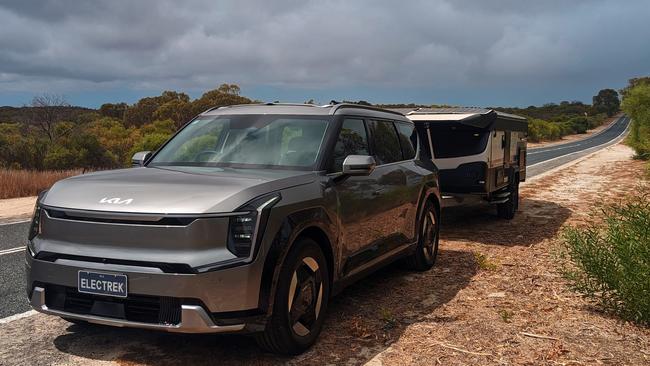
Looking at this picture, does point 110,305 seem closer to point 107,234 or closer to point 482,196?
point 107,234

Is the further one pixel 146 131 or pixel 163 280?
pixel 146 131

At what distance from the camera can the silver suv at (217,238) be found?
12.1 feet

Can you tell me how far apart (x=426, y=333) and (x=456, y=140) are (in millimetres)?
5340

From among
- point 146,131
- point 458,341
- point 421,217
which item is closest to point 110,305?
point 458,341

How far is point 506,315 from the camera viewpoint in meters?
5.31

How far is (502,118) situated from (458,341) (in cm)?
629

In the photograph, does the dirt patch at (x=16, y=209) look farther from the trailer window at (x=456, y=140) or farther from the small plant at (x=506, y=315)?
the small plant at (x=506, y=315)

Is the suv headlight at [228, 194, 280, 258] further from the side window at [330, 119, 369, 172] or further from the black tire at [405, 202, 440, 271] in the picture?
the black tire at [405, 202, 440, 271]

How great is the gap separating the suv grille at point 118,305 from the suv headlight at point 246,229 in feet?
1.61

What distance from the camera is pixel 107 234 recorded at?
149 inches

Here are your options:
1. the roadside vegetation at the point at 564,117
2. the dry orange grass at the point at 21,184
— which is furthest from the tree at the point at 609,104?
the dry orange grass at the point at 21,184

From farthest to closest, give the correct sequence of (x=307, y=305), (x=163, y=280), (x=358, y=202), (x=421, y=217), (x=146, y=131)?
(x=146, y=131) < (x=421, y=217) < (x=358, y=202) < (x=307, y=305) < (x=163, y=280)

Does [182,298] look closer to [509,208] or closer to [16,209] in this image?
[509,208]

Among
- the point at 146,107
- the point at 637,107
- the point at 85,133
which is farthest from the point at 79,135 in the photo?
the point at 637,107
